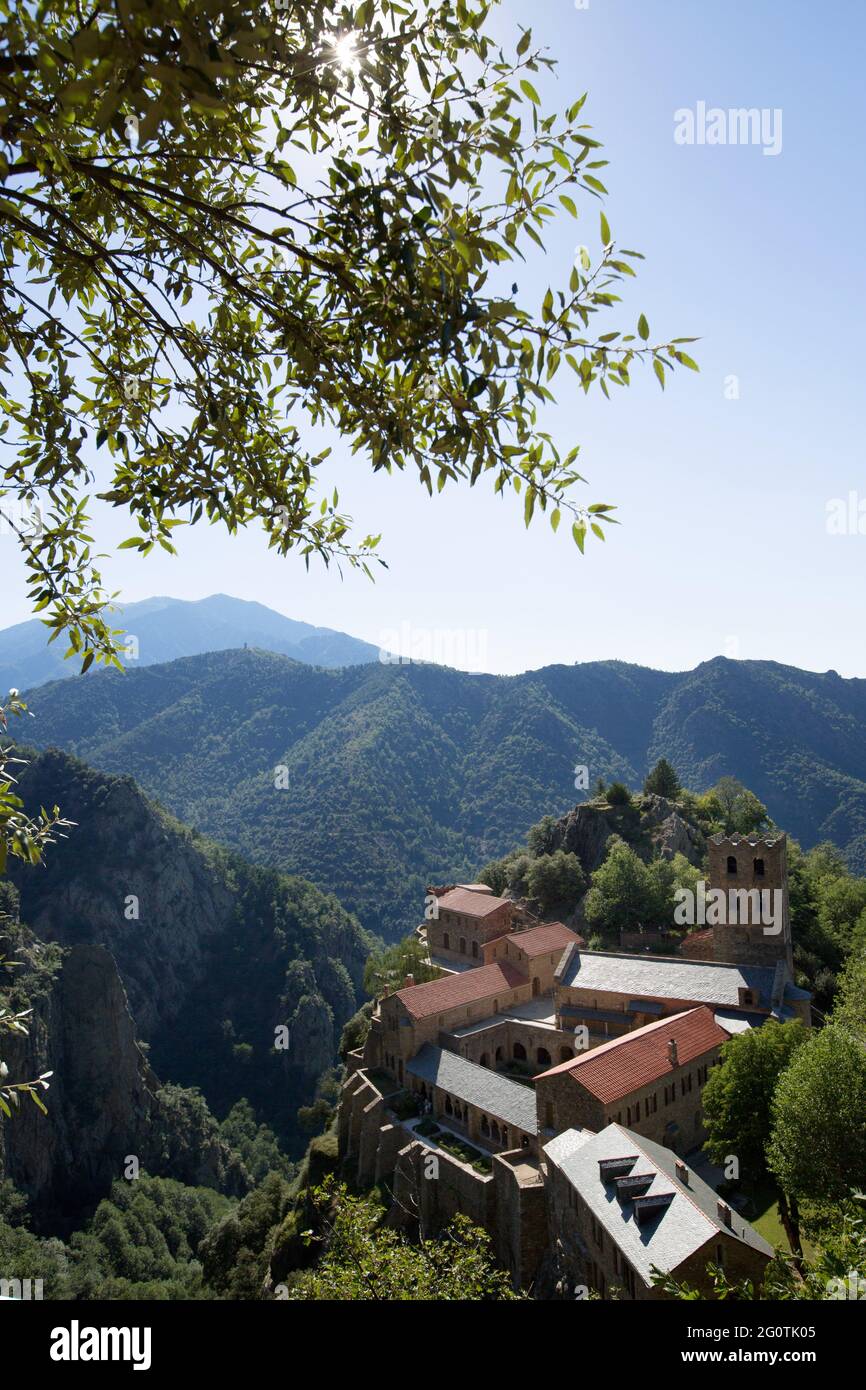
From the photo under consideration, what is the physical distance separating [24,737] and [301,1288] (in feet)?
513

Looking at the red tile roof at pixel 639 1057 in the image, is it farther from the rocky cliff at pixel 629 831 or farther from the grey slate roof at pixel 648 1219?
the rocky cliff at pixel 629 831

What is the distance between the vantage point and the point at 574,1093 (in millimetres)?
23109

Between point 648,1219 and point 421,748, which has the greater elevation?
point 421,748

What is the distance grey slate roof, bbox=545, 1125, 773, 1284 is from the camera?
50.3 feet

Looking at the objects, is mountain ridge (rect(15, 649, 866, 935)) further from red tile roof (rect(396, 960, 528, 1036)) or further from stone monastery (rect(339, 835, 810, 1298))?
red tile roof (rect(396, 960, 528, 1036))

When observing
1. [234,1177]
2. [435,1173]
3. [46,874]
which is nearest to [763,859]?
[435,1173]

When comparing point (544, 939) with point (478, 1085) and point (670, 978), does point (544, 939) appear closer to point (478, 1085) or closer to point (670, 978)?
point (670, 978)

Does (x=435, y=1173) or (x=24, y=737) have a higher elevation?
(x=24, y=737)

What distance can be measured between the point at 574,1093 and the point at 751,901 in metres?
15.9

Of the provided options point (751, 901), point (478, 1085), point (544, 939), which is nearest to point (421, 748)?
point (544, 939)
